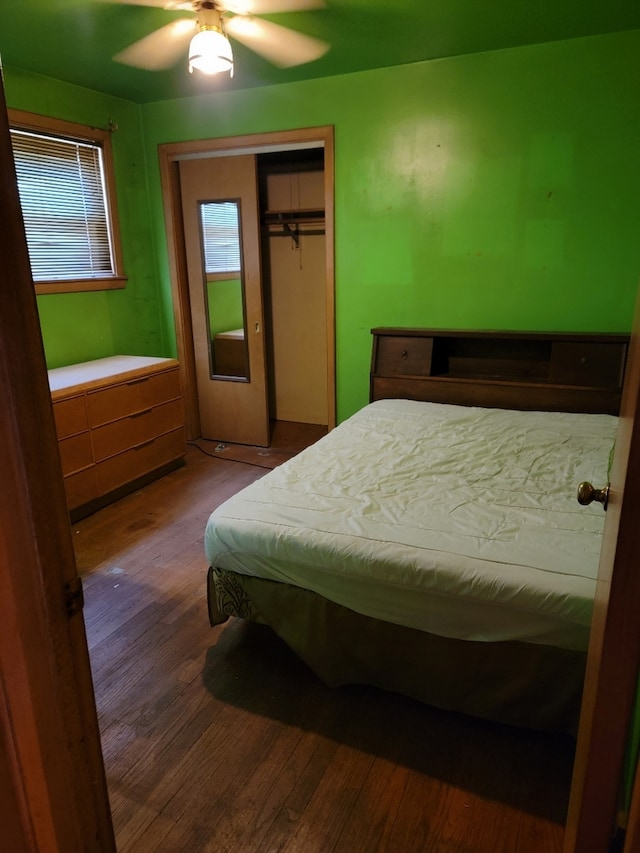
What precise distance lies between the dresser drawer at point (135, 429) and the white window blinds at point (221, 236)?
1153 millimetres

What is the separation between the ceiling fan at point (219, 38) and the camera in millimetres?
2256

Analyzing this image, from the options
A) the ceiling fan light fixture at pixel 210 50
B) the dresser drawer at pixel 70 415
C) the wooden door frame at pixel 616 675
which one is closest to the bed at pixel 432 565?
the wooden door frame at pixel 616 675

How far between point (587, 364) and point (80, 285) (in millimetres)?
3214

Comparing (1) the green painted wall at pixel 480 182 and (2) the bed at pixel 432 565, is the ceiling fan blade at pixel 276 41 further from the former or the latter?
(2) the bed at pixel 432 565

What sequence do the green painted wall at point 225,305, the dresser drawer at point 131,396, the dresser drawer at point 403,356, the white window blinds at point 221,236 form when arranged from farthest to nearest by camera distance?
the green painted wall at point 225,305
the white window blinds at point 221,236
the dresser drawer at point 403,356
the dresser drawer at point 131,396

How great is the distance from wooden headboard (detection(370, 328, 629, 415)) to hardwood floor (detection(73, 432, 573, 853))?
1916 millimetres

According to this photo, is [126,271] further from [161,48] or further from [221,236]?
[161,48]

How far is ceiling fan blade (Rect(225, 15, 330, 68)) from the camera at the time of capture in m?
2.51

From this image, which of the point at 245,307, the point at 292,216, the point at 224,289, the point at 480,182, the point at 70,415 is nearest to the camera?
the point at 70,415

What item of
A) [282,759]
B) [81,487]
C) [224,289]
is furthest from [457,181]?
[282,759]

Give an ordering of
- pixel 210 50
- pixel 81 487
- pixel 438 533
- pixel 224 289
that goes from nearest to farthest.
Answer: pixel 438 533 < pixel 210 50 < pixel 81 487 < pixel 224 289

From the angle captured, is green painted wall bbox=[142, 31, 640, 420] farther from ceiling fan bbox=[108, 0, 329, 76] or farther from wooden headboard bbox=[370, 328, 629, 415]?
ceiling fan bbox=[108, 0, 329, 76]

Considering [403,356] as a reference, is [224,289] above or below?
above

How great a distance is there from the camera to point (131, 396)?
11.1 feet
